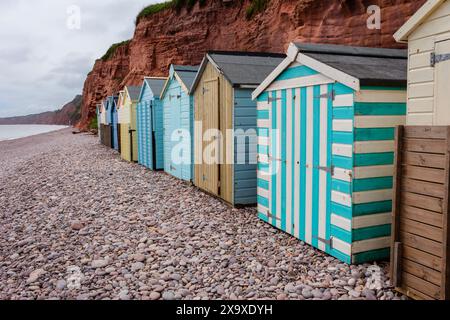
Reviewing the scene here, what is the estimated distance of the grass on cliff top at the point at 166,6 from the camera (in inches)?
1346

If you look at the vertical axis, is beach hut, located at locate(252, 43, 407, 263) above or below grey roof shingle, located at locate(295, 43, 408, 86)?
below

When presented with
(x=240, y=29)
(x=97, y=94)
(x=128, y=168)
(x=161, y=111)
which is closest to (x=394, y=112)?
(x=161, y=111)

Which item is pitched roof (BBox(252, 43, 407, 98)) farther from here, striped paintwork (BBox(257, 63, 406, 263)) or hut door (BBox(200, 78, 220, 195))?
hut door (BBox(200, 78, 220, 195))

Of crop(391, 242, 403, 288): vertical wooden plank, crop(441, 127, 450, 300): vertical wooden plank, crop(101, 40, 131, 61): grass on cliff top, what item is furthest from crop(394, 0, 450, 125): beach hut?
crop(101, 40, 131, 61): grass on cliff top

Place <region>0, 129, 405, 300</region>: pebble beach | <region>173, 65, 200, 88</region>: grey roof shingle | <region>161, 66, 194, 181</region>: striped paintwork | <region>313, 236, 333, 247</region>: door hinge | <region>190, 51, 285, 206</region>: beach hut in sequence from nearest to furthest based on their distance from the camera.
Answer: <region>0, 129, 405, 300</region>: pebble beach < <region>313, 236, 333, 247</region>: door hinge < <region>190, 51, 285, 206</region>: beach hut < <region>161, 66, 194, 181</region>: striped paintwork < <region>173, 65, 200, 88</region>: grey roof shingle

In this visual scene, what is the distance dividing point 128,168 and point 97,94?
156 ft

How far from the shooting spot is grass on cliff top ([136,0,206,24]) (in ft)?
112

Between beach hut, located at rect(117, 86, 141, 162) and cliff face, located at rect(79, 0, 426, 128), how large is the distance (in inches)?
346

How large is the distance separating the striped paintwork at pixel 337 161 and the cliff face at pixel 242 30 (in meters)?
11.6

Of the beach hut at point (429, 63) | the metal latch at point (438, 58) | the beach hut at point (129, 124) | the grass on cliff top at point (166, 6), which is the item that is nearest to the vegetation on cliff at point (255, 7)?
the grass on cliff top at point (166, 6)

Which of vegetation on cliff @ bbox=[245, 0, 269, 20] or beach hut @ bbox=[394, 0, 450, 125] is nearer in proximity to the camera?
beach hut @ bbox=[394, 0, 450, 125]

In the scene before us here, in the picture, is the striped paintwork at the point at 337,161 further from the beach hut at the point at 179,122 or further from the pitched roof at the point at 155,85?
the pitched roof at the point at 155,85

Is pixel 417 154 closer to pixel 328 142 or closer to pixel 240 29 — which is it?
pixel 328 142

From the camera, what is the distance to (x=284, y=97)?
6301mm
